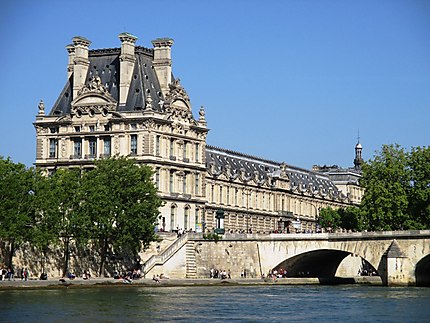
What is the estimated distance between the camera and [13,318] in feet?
263

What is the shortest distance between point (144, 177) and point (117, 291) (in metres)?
24.5

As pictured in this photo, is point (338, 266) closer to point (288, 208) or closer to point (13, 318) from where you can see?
point (288, 208)

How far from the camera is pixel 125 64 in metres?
145

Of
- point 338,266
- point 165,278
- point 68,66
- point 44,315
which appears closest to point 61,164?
point 68,66

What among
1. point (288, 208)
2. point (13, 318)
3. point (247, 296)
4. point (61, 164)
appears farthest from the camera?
point (288, 208)

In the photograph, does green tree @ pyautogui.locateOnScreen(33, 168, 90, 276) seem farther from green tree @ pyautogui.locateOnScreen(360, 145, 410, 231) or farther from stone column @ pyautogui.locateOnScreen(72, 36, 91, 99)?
green tree @ pyautogui.locateOnScreen(360, 145, 410, 231)

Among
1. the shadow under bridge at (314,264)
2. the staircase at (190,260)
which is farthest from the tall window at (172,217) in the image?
the shadow under bridge at (314,264)

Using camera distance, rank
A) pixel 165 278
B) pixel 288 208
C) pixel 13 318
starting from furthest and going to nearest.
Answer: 1. pixel 288 208
2. pixel 165 278
3. pixel 13 318

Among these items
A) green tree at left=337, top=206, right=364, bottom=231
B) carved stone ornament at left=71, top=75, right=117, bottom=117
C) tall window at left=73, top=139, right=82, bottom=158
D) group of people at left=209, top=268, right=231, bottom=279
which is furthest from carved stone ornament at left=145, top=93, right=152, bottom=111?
green tree at left=337, top=206, right=364, bottom=231

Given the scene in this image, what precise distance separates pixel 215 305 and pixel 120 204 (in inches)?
1462

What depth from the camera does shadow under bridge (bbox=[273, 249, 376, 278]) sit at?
12850 cm

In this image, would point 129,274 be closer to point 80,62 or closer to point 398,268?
point 398,268

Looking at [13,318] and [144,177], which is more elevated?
[144,177]

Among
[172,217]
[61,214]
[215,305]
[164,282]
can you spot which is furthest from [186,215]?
[215,305]
